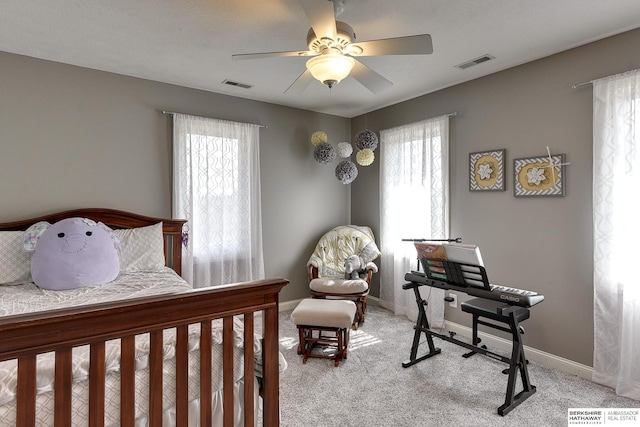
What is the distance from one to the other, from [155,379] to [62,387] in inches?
11.0

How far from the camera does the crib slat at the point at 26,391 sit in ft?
3.46

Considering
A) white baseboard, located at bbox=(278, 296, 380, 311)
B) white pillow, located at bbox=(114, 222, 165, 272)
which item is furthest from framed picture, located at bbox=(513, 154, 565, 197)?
white pillow, located at bbox=(114, 222, 165, 272)

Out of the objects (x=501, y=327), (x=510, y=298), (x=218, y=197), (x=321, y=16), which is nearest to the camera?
(x=321, y=16)

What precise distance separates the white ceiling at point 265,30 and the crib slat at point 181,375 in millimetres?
1879

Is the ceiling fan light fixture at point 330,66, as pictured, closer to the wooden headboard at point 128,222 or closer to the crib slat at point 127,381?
the crib slat at point 127,381

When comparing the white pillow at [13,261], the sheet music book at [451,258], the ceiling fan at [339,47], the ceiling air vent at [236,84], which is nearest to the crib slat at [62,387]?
the ceiling fan at [339,47]

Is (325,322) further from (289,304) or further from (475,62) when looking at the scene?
(475,62)

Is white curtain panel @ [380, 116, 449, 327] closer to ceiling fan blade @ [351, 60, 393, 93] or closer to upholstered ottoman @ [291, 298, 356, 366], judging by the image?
upholstered ottoman @ [291, 298, 356, 366]

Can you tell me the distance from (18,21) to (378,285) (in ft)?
13.9

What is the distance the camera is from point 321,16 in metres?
1.66

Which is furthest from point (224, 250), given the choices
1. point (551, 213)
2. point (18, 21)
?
point (551, 213)

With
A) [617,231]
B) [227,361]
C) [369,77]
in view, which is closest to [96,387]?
[227,361]

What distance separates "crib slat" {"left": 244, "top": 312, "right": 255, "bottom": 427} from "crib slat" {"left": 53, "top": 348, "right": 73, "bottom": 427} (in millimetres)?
600

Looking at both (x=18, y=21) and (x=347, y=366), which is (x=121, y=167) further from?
(x=347, y=366)
